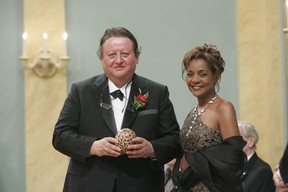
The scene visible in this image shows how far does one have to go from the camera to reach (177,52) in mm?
6586

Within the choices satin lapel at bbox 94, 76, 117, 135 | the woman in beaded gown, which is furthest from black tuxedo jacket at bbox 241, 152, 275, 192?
satin lapel at bbox 94, 76, 117, 135

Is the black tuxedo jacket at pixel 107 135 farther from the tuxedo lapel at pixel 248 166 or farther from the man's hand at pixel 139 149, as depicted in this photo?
the tuxedo lapel at pixel 248 166

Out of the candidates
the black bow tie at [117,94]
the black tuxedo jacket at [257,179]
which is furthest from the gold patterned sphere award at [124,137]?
the black tuxedo jacket at [257,179]

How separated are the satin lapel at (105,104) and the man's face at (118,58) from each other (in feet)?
0.33

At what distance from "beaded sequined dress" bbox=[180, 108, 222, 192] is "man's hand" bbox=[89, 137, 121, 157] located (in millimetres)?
510

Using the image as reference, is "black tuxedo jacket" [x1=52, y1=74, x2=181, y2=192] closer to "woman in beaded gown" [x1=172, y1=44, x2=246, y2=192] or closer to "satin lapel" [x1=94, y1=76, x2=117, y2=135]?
"satin lapel" [x1=94, y1=76, x2=117, y2=135]

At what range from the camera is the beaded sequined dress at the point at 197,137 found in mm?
3547

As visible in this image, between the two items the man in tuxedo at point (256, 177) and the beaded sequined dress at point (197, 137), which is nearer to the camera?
the beaded sequined dress at point (197, 137)

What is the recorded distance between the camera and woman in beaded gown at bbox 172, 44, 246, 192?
3.48m

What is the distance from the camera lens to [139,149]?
3.40m

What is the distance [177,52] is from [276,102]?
1.20 m

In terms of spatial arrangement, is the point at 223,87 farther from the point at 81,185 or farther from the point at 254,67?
the point at 81,185

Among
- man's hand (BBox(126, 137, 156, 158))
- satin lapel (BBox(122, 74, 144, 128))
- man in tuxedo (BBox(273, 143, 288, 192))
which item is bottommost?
man in tuxedo (BBox(273, 143, 288, 192))

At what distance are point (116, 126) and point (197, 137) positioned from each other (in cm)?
49
